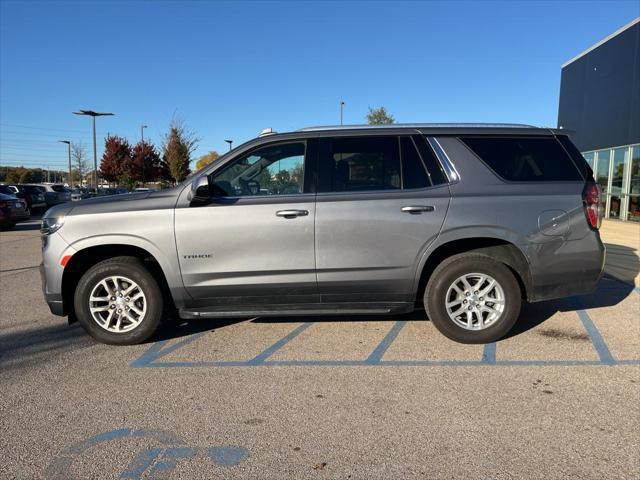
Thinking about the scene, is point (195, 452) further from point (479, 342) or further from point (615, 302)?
point (615, 302)

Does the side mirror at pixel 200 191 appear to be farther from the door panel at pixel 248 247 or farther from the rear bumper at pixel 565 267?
the rear bumper at pixel 565 267

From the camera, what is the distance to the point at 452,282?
15.2ft

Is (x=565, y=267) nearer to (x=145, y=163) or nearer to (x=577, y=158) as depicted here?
(x=577, y=158)

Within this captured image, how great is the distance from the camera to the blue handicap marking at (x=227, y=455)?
9.37 feet

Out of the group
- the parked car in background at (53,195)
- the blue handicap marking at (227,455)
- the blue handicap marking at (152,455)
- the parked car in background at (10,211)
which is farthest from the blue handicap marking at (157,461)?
the parked car in background at (53,195)

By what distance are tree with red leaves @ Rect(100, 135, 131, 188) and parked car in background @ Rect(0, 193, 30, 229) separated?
32116mm

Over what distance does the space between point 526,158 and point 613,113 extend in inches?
636

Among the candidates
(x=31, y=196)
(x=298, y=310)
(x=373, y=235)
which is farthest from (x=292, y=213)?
(x=31, y=196)

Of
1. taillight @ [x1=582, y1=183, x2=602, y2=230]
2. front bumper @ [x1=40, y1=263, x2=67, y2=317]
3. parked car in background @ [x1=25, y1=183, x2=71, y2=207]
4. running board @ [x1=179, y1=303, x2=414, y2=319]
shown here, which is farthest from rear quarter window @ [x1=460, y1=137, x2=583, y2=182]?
parked car in background @ [x1=25, y1=183, x2=71, y2=207]

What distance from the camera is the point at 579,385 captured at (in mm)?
3801

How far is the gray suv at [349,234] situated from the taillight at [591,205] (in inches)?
0.5

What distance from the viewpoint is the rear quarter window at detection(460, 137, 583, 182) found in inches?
184

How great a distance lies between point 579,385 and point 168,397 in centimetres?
309

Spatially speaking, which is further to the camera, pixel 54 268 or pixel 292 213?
pixel 54 268
